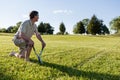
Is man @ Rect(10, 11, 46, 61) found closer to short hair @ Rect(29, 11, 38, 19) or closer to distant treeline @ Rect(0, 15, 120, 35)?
short hair @ Rect(29, 11, 38, 19)

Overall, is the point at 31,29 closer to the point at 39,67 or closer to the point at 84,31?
the point at 39,67

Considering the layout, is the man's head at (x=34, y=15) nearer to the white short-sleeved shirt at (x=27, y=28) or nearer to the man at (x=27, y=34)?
the man at (x=27, y=34)

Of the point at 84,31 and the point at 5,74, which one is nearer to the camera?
the point at 5,74

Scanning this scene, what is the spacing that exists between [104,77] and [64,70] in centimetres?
132

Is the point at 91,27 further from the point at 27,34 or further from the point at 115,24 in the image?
the point at 27,34

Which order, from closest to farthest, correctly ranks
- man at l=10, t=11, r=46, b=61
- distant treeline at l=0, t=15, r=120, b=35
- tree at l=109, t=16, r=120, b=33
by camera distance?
man at l=10, t=11, r=46, b=61
distant treeline at l=0, t=15, r=120, b=35
tree at l=109, t=16, r=120, b=33

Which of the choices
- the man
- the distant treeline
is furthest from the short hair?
the distant treeline

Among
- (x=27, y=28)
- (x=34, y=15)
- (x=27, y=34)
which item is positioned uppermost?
(x=34, y=15)

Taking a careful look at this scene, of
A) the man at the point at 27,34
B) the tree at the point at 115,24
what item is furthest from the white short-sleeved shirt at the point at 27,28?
the tree at the point at 115,24

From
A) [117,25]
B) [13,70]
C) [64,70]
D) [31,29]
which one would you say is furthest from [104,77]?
[117,25]

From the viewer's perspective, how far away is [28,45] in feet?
29.6

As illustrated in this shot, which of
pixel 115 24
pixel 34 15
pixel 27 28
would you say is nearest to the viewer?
pixel 34 15

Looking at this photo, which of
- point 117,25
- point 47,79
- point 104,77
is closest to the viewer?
point 47,79

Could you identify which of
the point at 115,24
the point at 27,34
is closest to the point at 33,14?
the point at 27,34
